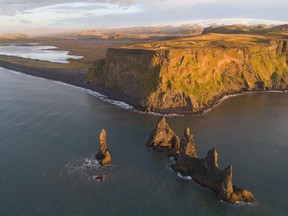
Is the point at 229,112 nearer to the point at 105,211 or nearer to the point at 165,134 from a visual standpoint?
the point at 165,134

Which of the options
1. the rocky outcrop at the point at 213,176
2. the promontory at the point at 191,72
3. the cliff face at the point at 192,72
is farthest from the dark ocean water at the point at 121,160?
the cliff face at the point at 192,72

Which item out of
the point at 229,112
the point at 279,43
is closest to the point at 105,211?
the point at 229,112

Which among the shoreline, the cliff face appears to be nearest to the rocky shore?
the shoreline

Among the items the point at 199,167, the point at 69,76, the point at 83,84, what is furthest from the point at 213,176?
the point at 69,76

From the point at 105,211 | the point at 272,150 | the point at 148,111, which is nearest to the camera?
the point at 105,211

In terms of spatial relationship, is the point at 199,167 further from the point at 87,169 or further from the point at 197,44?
the point at 197,44

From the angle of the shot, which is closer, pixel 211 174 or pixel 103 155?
pixel 211 174
